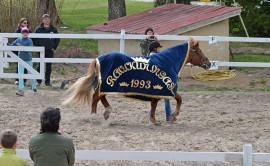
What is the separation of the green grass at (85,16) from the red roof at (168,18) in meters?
1.40

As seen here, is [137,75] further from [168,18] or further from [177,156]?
[168,18]

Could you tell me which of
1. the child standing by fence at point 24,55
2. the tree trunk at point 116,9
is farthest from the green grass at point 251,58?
the child standing by fence at point 24,55

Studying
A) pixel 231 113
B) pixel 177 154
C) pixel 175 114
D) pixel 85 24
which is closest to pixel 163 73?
pixel 175 114

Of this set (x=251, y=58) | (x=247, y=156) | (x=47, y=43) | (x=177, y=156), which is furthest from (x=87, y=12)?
(x=247, y=156)

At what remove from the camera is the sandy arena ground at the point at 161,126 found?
9477 millimetres

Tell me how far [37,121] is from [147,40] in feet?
11.4

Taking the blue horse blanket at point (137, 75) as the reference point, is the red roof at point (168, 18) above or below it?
above

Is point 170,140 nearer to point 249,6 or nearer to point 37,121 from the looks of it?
point 37,121

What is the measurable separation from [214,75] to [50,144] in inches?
445

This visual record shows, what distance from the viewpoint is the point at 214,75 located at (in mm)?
16703

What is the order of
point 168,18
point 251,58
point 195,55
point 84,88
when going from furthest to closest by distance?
point 251,58
point 168,18
point 195,55
point 84,88

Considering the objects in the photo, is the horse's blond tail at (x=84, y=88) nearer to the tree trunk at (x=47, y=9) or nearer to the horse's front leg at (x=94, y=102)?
the horse's front leg at (x=94, y=102)

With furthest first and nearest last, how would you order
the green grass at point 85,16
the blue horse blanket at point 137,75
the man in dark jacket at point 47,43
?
the green grass at point 85,16 < the man in dark jacket at point 47,43 < the blue horse blanket at point 137,75

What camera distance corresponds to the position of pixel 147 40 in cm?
1353
